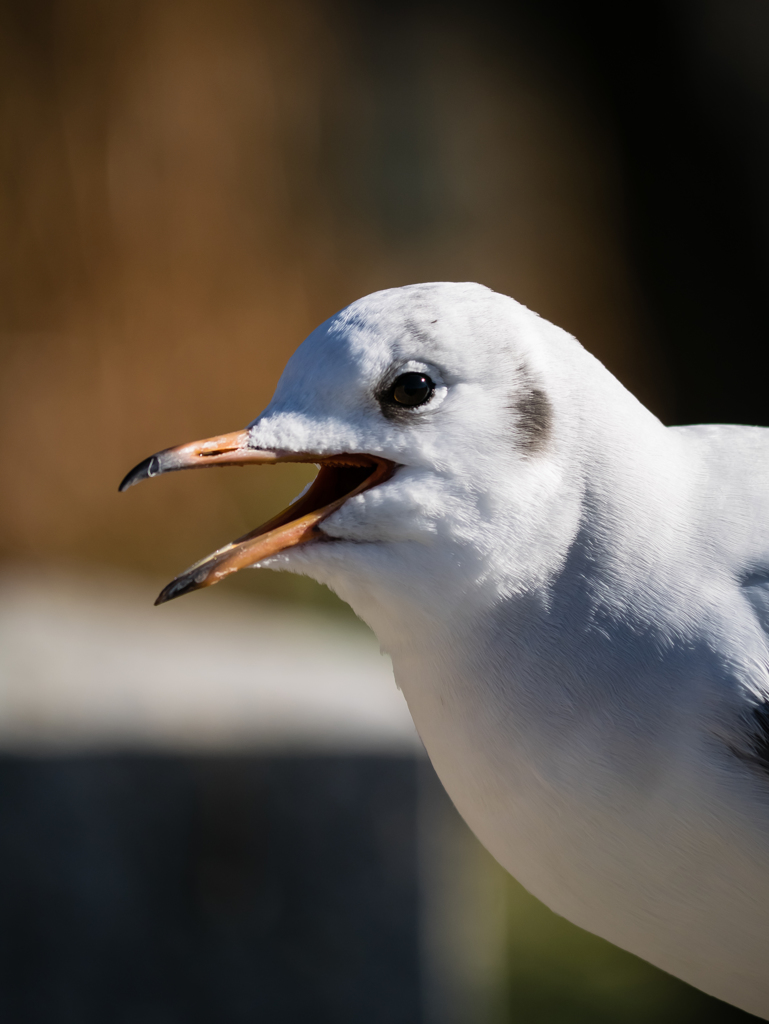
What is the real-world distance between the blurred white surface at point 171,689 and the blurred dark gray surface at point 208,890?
56 millimetres

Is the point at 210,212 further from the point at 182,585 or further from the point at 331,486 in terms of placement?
the point at 182,585

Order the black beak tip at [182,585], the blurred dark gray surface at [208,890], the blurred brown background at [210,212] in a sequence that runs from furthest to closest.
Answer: the blurred brown background at [210,212]
the blurred dark gray surface at [208,890]
the black beak tip at [182,585]

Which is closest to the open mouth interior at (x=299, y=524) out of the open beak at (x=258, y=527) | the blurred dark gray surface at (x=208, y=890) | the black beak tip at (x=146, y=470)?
the open beak at (x=258, y=527)

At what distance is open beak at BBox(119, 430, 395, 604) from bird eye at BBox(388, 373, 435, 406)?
7 centimetres

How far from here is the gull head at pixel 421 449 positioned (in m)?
1.08

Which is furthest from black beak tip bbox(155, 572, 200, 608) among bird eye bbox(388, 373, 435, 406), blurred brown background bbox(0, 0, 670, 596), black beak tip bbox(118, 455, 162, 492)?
blurred brown background bbox(0, 0, 670, 596)

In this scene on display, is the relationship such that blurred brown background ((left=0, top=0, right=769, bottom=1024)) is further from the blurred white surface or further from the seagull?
the seagull

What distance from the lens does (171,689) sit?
274 centimetres

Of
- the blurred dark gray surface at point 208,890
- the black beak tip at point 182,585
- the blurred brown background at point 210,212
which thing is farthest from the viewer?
the blurred brown background at point 210,212

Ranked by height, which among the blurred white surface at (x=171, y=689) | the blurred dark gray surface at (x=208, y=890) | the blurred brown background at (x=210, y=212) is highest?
the blurred brown background at (x=210, y=212)

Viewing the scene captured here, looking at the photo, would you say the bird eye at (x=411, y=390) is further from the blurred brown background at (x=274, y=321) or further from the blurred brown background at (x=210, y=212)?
the blurred brown background at (x=210, y=212)

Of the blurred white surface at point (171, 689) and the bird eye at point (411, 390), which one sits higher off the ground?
the bird eye at point (411, 390)

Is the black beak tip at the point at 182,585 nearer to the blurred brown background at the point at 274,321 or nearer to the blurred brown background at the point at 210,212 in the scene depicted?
the blurred brown background at the point at 274,321

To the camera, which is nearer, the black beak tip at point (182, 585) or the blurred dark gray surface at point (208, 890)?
the black beak tip at point (182, 585)
